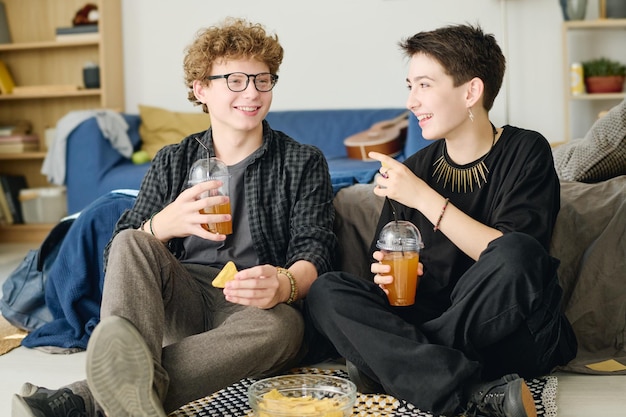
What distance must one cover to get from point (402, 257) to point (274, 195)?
1.50 ft

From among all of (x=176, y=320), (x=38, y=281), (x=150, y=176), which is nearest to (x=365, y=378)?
(x=176, y=320)

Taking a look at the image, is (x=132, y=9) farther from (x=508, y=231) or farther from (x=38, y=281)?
(x=508, y=231)

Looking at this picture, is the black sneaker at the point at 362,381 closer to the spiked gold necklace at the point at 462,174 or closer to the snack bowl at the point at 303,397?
the snack bowl at the point at 303,397

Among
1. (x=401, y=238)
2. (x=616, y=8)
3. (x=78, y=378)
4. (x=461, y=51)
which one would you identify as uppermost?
(x=616, y=8)

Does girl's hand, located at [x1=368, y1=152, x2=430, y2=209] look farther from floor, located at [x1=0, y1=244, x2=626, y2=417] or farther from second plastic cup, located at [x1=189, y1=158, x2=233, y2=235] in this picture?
floor, located at [x1=0, y1=244, x2=626, y2=417]

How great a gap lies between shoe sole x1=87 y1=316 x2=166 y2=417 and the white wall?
4.09 m

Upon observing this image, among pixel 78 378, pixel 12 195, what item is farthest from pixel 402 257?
pixel 12 195

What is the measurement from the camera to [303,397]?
1.95 meters

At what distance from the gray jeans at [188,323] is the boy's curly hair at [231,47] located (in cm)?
52

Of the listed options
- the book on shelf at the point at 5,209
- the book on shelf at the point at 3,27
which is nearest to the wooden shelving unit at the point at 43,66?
the book on shelf at the point at 3,27

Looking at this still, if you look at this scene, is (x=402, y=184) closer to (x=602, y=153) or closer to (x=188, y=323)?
(x=188, y=323)

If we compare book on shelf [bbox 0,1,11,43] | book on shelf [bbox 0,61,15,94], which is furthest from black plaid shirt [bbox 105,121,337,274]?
book on shelf [bbox 0,1,11,43]

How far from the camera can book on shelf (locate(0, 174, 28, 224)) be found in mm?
5848

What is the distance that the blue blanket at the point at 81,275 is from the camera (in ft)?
9.20
